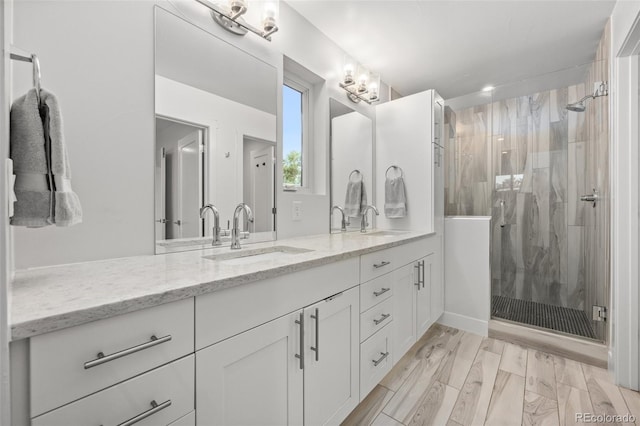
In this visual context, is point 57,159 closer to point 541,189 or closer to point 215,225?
point 215,225

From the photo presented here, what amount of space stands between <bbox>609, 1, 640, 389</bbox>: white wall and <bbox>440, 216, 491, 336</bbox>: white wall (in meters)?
0.74

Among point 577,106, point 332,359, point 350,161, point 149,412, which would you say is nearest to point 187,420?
point 149,412

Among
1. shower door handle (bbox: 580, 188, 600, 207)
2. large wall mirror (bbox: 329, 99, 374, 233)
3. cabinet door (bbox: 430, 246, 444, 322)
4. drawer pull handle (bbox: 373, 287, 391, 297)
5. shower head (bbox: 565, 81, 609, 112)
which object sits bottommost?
cabinet door (bbox: 430, 246, 444, 322)

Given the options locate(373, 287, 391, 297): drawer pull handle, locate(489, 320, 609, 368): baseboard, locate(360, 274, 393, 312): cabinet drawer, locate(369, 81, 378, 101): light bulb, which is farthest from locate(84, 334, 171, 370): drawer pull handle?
locate(489, 320, 609, 368): baseboard

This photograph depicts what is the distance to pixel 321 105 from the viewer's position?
2.05 meters

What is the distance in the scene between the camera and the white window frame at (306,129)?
193 centimetres

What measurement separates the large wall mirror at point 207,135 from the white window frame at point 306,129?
310mm

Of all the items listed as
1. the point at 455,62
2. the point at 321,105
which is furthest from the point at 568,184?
the point at 321,105

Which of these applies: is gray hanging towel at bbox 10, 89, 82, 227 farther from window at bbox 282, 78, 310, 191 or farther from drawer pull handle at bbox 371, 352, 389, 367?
drawer pull handle at bbox 371, 352, 389, 367

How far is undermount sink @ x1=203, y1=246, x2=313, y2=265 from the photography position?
126cm

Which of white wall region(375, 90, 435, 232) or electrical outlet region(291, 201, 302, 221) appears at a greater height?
white wall region(375, 90, 435, 232)

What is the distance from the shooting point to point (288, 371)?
98 centimetres

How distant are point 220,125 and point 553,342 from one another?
2.62 meters

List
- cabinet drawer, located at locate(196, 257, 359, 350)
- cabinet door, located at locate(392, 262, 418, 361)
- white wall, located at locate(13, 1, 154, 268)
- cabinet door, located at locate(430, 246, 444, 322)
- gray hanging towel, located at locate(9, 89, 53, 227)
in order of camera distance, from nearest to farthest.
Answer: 1. gray hanging towel, located at locate(9, 89, 53, 227)
2. cabinet drawer, located at locate(196, 257, 359, 350)
3. white wall, located at locate(13, 1, 154, 268)
4. cabinet door, located at locate(392, 262, 418, 361)
5. cabinet door, located at locate(430, 246, 444, 322)
